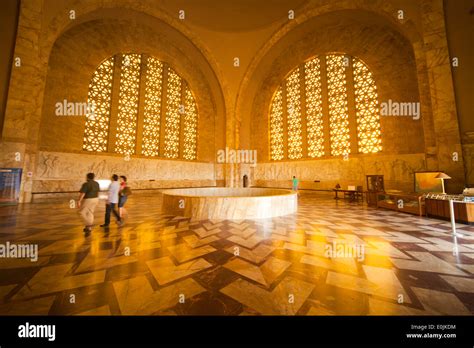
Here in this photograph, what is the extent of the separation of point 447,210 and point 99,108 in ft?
52.4

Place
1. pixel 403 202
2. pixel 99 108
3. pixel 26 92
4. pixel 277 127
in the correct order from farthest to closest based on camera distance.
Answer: pixel 277 127 < pixel 99 108 < pixel 26 92 < pixel 403 202

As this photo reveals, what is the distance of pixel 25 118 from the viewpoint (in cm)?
654

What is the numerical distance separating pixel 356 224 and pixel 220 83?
1306 cm

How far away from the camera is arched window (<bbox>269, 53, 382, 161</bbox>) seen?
412 inches

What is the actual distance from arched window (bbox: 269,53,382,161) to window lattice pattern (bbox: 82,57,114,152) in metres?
11.6

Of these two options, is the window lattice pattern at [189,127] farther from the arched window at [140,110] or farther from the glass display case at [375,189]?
the glass display case at [375,189]

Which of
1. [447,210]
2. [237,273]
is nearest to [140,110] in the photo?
[237,273]

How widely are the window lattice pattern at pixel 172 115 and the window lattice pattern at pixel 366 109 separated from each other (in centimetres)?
1245

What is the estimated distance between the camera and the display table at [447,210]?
4047mm

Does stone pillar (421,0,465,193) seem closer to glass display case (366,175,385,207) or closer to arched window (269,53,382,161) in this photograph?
glass display case (366,175,385,207)

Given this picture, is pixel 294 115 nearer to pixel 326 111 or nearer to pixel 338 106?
pixel 326 111

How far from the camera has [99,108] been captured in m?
10.6

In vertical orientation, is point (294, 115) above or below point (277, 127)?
above
